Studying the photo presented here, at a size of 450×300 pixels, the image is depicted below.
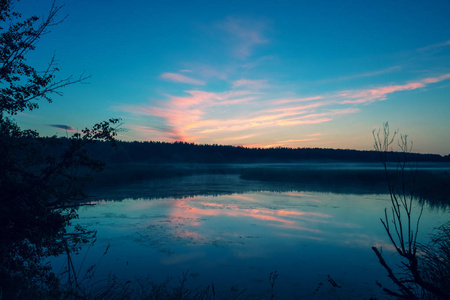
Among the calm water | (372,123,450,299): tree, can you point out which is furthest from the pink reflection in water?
(372,123,450,299): tree

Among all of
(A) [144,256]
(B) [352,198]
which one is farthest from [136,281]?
(B) [352,198]

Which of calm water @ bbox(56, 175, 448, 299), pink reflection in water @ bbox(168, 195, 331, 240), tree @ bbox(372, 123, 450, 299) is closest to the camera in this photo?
tree @ bbox(372, 123, 450, 299)

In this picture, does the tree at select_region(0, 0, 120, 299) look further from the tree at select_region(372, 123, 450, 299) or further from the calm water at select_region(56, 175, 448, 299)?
the tree at select_region(372, 123, 450, 299)

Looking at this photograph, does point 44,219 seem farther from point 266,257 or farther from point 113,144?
point 266,257

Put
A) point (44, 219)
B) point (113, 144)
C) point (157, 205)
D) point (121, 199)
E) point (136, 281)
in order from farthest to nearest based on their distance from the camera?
1. point (121, 199)
2. point (157, 205)
3. point (136, 281)
4. point (113, 144)
5. point (44, 219)

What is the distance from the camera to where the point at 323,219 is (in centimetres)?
1435

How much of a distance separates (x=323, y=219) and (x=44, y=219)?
12.3 m

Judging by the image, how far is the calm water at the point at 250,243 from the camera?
768cm

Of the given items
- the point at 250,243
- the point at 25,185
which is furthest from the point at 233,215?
the point at 25,185

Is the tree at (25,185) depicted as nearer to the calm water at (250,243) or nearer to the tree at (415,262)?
the calm water at (250,243)

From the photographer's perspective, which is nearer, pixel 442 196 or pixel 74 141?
pixel 74 141

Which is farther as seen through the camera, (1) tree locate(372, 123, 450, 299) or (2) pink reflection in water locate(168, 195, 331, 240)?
(2) pink reflection in water locate(168, 195, 331, 240)

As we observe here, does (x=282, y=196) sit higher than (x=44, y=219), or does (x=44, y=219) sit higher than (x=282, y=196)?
(x=44, y=219)

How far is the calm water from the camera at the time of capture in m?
7.68
